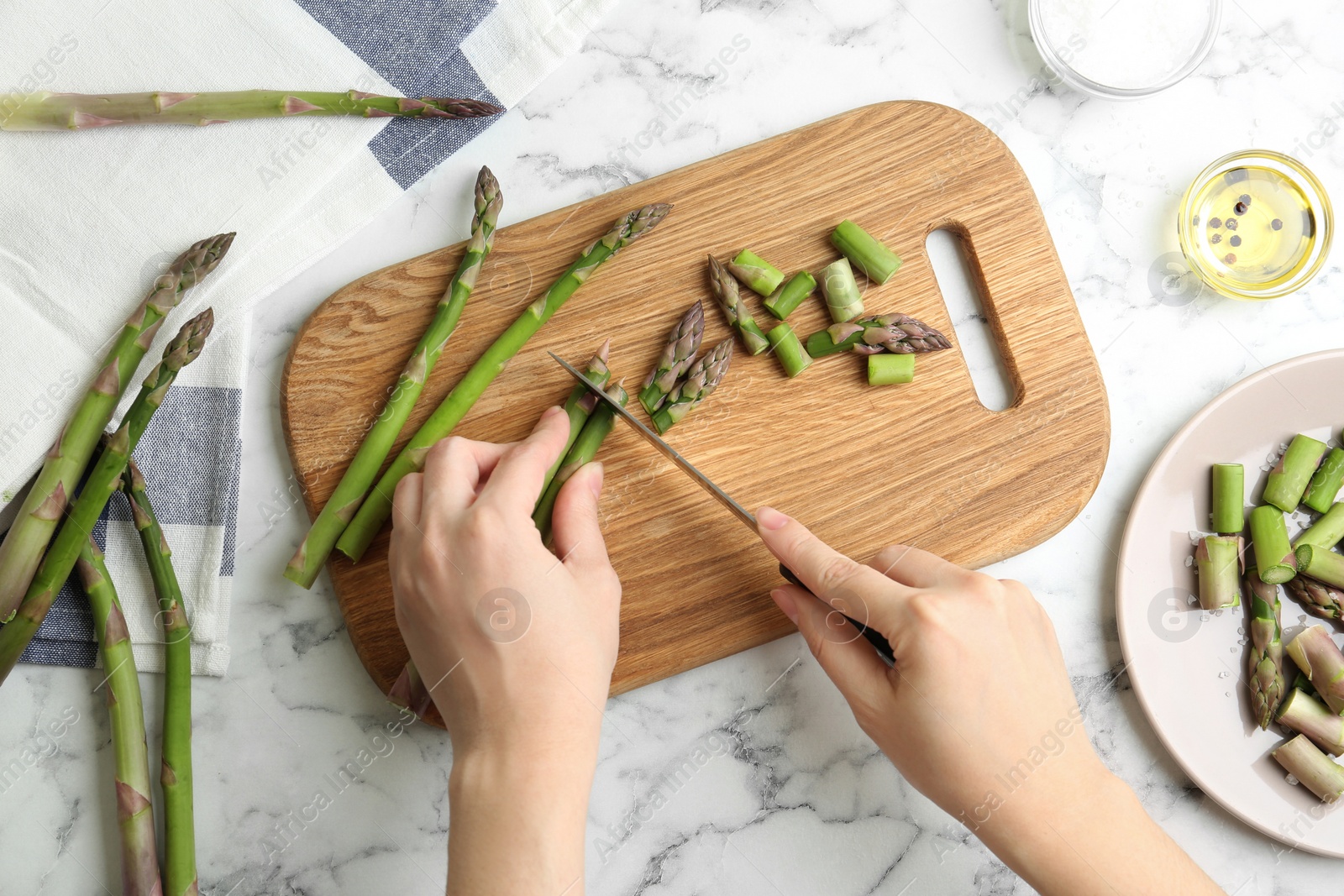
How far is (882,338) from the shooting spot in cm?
205

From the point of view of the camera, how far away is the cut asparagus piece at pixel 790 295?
2.08 m

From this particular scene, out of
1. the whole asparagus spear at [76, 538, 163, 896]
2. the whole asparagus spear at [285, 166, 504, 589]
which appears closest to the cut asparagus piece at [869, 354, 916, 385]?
the whole asparagus spear at [285, 166, 504, 589]

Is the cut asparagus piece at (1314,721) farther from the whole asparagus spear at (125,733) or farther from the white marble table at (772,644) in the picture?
the whole asparagus spear at (125,733)

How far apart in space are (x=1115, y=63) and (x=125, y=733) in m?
2.97

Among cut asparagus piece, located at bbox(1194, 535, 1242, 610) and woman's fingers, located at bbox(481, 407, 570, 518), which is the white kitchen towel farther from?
cut asparagus piece, located at bbox(1194, 535, 1242, 610)

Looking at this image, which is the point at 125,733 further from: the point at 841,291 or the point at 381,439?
the point at 841,291

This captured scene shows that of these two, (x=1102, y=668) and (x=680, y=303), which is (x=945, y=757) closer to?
(x=1102, y=668)

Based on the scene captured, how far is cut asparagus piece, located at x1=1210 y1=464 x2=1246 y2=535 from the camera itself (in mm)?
2154

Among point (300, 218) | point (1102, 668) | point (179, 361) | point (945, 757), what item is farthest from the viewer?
point (1102, 668)

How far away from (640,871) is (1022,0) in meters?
2.47

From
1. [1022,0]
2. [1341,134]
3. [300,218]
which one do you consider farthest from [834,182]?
[1341,134]

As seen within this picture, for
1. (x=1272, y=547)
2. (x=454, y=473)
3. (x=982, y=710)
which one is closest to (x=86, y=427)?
(x=454, y=473)

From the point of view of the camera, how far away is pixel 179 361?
1920mm

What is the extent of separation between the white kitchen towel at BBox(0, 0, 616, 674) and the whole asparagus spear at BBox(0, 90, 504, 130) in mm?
25
